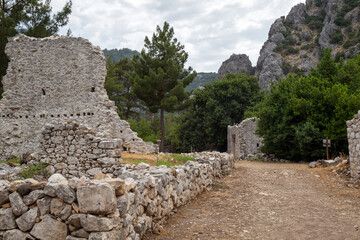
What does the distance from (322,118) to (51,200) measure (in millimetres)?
15285

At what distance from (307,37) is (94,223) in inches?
2954

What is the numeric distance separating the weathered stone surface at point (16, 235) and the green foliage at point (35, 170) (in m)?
4.28

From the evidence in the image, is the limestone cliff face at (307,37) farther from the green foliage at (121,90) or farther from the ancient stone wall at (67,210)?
the ancient stone wall at (67,210)

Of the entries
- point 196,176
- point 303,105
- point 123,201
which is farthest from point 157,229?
point 303,105

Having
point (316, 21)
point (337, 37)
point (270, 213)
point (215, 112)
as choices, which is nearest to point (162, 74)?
point (215, 112)

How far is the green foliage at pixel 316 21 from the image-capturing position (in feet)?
224

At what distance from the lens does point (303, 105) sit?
15.6 meters

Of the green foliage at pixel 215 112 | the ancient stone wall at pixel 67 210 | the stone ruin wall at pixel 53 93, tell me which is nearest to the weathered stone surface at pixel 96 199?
the ancient stone wall at pixel 67 210

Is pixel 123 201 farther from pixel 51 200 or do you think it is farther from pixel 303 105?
pixel 303 105

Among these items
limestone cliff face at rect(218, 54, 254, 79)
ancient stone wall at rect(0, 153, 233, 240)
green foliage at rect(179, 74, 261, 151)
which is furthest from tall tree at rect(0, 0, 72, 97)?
limestone cliff face at rect(218, 54, 254, 79)

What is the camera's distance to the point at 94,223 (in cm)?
281

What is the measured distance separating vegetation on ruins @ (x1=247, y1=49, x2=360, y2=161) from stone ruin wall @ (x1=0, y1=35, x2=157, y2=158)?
825 cm

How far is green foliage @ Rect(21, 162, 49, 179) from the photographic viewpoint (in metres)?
6.98

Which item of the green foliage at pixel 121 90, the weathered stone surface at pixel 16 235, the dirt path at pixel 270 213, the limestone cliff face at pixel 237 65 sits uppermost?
the limestone cliff face at pixel 237 65
